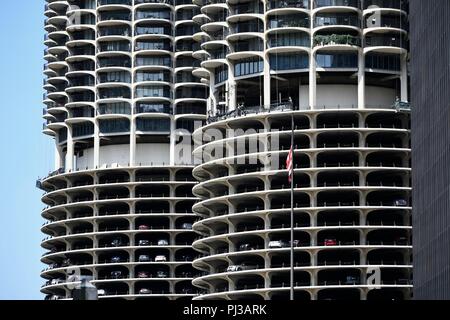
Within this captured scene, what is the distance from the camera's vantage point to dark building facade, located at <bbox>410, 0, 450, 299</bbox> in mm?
127875

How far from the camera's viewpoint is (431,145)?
136250 millimetres

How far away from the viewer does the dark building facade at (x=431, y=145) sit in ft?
420

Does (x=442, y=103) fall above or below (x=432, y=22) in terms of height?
below
